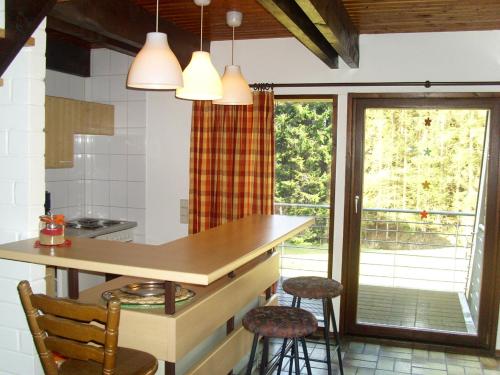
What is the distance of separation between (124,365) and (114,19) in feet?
6.52

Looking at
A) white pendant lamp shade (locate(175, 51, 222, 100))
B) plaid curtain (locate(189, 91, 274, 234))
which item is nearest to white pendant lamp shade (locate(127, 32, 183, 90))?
white pendant lamp shade (locate(175, 51, 222, 100))

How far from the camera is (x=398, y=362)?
403 cm

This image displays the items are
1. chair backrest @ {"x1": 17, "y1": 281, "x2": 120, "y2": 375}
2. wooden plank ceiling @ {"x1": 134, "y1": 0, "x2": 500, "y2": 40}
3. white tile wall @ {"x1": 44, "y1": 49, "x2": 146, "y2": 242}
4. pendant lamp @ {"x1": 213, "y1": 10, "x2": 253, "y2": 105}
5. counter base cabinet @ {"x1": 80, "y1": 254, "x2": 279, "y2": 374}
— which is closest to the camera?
chair backrest @ {"x1": 17, "y1": 281, "x2": 120, "y2": 375}

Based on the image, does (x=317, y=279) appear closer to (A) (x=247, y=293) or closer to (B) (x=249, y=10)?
(A) (x=247, y=293)

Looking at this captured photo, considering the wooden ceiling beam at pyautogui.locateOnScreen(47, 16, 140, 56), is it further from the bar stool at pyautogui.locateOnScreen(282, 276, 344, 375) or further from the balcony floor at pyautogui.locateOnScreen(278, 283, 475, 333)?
the balcony floor at pyautogui.locateOnScreen(278, 283, 475, 333)

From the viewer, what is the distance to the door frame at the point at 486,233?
13.5 ft

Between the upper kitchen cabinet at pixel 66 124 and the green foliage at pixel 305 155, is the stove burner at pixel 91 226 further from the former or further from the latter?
the green foliage at pixel 305 155

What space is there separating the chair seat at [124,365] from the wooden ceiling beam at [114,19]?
5.67ft

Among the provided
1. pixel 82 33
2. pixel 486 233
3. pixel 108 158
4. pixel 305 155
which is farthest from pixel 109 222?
pixel 486 233

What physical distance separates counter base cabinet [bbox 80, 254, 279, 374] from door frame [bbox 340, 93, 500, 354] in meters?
1.32

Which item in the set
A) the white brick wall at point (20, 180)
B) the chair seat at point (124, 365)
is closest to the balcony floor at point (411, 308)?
the chair seat at point (124, 365)

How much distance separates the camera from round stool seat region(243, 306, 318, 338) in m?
2.54

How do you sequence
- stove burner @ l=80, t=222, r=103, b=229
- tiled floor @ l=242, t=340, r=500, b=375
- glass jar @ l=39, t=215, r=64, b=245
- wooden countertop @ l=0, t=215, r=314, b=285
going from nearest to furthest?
wooden countertop @ l=0, t=215, r=314, b=285, glass jar @ l=39, t=215, r=64, b=245, tiled floor @ l=242, t=340, r=500, b=375, stove burner @ l=80, t=222, r=103, b=229

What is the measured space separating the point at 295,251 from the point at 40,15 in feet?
12.2
